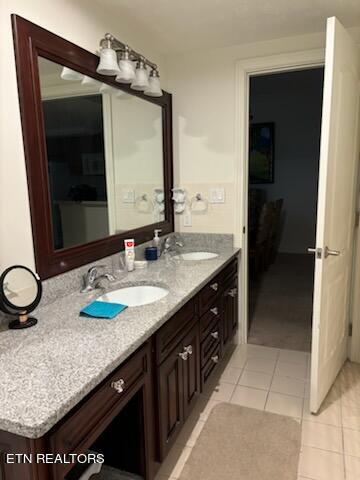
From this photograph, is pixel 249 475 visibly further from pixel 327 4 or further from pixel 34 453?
pixel 327 4

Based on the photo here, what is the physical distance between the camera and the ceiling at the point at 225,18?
1915mm

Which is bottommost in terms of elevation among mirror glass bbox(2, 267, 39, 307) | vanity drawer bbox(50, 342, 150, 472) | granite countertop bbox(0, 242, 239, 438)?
vanity drawer bbox(50, 342, 150, 472)

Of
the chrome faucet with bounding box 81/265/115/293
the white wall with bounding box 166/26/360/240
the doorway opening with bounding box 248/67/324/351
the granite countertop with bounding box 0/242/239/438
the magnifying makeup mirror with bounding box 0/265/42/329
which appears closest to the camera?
the granite countertop with bounding box 0/242/239/438

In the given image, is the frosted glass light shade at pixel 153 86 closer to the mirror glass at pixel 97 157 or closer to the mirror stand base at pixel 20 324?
the mirror glass at pixel 97 157

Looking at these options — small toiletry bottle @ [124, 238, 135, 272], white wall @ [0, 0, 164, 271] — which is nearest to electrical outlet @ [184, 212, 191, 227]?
small toiletry bottle @ [124, 238, 135, 272]

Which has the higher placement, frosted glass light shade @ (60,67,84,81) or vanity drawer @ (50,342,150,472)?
frosted glass light shade @ (60,67,84,81)

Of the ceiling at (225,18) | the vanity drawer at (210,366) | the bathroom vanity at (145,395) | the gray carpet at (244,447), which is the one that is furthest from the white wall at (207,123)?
the gray carpet at (244,447)

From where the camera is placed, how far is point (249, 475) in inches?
63.6

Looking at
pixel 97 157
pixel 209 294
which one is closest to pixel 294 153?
pixel 209 294

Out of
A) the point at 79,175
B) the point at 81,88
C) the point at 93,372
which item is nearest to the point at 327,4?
the point at 81,88

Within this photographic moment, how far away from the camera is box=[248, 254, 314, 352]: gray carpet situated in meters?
3.01

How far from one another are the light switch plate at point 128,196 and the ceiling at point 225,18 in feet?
3.36

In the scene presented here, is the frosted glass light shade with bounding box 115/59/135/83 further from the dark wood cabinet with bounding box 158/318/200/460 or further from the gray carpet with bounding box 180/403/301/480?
the gray carpet with bounding box 180/403/301/480

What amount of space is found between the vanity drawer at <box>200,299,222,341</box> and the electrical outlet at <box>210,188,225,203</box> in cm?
84
